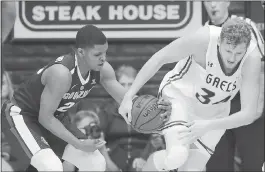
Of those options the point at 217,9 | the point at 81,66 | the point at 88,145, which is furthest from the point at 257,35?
the point at 88,145

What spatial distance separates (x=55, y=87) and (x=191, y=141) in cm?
114

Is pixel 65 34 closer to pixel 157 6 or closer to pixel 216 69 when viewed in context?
pixel 157 6

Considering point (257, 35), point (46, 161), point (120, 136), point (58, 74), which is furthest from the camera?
point (120, 136)

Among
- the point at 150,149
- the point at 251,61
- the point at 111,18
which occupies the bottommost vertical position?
the point at 150,149

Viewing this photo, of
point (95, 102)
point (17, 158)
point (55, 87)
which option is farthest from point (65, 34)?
point (55, 87)

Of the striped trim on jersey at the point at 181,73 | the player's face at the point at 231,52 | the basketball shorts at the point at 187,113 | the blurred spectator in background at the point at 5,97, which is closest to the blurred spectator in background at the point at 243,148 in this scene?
the basketball shorts at the point at 187,113

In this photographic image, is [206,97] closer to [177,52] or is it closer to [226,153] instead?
[177,52]

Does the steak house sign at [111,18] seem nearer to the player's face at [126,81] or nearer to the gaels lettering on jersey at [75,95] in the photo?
the player's face at [126,81]

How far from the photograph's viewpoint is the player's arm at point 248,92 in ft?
19.3

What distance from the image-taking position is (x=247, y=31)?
228 inches

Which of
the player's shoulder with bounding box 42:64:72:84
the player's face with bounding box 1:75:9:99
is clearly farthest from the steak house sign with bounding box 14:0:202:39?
the player's shoulder with bounding box 42:64:72:84

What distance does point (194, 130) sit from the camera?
6.05m

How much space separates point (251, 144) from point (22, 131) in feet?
8.79

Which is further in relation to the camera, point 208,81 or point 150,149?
point 150,149
